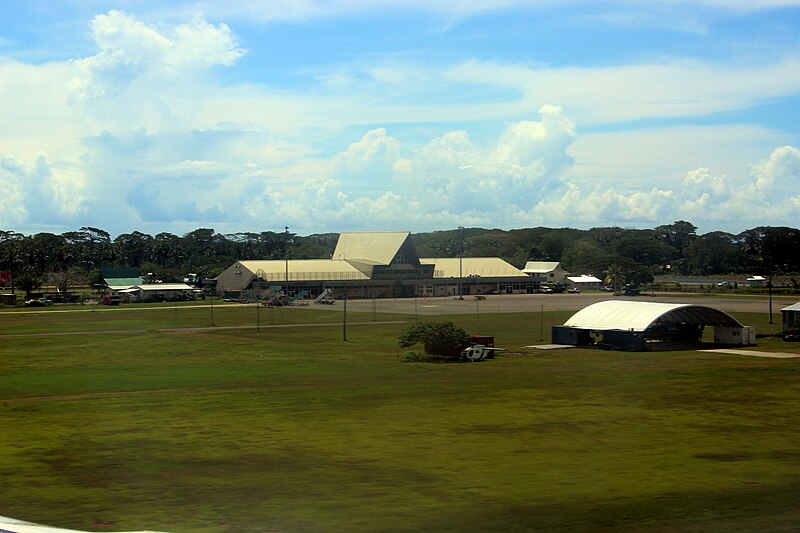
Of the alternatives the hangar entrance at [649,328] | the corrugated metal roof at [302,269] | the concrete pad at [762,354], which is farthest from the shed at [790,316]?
the corrugated metal roof at [302,269]

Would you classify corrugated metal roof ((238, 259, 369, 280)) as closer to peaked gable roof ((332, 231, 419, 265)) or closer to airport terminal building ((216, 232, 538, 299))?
airport terminal building ((216, 232, 538, 299))

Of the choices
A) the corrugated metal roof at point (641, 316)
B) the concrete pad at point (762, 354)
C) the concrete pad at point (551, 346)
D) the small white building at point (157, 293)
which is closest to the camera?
the concrete pad at point (762, 354)

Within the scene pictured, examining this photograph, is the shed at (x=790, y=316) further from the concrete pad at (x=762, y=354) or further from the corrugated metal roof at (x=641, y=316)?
the concrete pad at (x=762, y=354)

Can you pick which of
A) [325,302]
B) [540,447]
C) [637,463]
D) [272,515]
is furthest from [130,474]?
[325,302]

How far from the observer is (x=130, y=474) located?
91.7 ft

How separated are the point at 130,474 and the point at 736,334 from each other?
6066cm

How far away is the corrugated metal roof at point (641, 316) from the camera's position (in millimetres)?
71375

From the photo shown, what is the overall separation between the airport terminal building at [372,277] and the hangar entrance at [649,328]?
9294 cm

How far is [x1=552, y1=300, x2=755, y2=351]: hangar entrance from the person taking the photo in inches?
2798

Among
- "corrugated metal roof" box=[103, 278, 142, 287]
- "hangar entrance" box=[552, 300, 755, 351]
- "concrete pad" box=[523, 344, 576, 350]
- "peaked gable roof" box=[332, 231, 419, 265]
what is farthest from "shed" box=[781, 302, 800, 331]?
"corrugated metal roof" box=[103, 278, 142, 287]

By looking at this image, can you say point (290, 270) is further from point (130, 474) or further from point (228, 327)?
point (130, 474)

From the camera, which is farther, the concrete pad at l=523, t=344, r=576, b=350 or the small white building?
the small white building

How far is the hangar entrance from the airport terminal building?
92.9m

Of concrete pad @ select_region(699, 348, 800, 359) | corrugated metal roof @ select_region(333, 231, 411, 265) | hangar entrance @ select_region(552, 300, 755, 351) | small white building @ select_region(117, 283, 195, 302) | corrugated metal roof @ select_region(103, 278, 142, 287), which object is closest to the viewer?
concrete pad @ select_region(699, 348, 800, 359)
